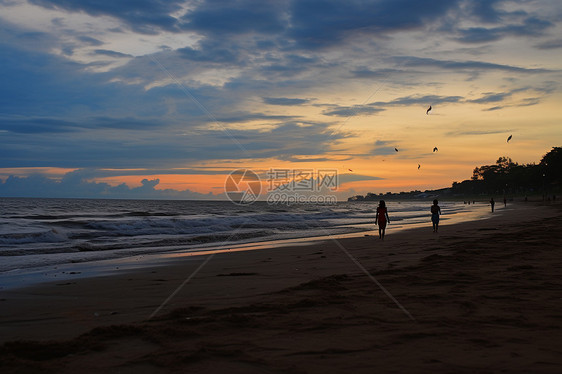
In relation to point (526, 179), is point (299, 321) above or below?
below

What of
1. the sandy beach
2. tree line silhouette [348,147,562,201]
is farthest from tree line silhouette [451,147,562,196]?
the sandy beach

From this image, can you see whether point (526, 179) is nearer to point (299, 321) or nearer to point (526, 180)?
point (526, 180)

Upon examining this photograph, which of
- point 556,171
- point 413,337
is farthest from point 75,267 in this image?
point 556,171

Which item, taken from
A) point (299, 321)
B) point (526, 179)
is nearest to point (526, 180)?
point (526, 179)

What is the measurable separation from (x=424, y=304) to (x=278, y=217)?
3465cm

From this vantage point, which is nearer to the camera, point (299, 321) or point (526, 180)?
point (299, 321)

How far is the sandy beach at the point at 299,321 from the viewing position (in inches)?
148

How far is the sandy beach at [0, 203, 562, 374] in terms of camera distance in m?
3.77

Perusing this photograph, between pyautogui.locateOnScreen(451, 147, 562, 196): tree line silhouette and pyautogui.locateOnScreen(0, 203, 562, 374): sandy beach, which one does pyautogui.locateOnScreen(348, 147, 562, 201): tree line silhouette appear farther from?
pyautogui.locateOnScreen(0, 203, 562, 374): sandy beach

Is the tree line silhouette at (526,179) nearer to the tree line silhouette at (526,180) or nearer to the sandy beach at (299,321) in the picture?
the tree line silhouette at (526,180)

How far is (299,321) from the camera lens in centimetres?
501

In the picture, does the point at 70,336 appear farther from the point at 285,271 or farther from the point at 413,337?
the point at 285,271

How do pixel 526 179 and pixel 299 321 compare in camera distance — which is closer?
pixel 299 321

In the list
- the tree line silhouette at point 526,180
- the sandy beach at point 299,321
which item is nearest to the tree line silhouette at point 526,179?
the tree line silhouette at point 526,180
